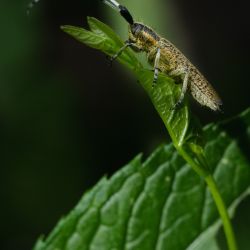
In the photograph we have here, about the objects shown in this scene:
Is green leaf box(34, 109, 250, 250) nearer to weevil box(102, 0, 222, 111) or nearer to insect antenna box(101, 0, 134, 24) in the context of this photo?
weevil box(102, 0, 222, 111)

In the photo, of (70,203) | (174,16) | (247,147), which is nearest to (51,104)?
(70,203)

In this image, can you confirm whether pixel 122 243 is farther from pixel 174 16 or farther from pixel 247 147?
pixel 174 16

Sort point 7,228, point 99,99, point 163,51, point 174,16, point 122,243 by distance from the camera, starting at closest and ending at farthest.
→ point 122,243
point 163,51
point 7,228
point 174,16
point 99,99

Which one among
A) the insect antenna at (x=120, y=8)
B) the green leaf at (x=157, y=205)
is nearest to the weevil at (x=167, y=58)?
the insect antenna at (x=120, y=8)

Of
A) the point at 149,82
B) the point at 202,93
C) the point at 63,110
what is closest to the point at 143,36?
the point at 202,93

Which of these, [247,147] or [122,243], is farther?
[247,147]

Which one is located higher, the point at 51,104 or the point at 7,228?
the point at 51,104
